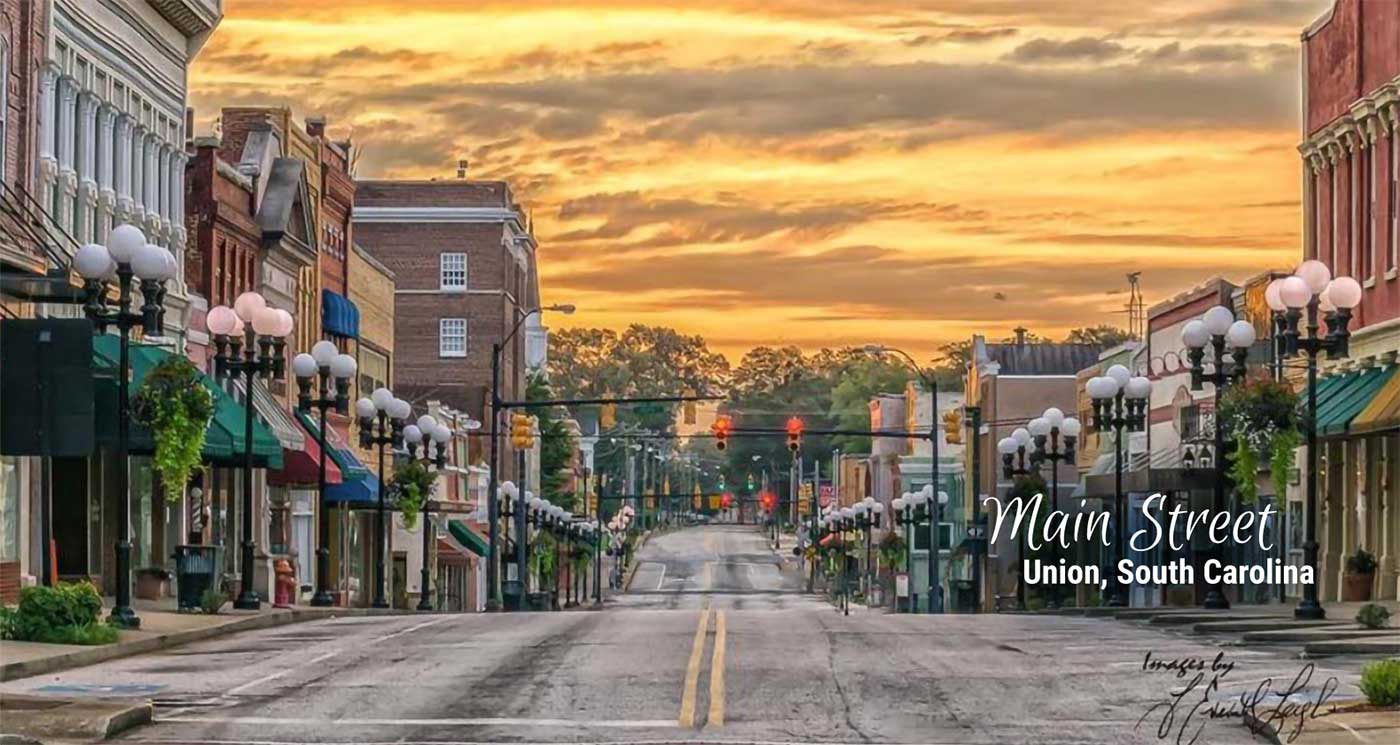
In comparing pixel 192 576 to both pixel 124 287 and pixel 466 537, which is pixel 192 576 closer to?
pixel 124 287

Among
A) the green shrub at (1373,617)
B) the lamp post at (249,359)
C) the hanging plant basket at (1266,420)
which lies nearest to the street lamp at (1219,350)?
the hanging plant basket at (1266,420)

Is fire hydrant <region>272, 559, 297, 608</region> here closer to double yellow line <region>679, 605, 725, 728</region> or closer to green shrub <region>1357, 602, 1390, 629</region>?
double yellow line <region>679, 605, 725, 728</region>

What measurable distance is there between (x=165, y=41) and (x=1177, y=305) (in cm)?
3146

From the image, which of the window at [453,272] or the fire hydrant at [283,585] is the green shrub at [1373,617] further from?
the window at [453,272]

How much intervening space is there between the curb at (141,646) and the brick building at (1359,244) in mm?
18831

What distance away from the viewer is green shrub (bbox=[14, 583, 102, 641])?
29.5m

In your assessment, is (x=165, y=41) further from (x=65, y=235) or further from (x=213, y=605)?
(x=213, y=605)

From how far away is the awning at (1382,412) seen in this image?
44234mm

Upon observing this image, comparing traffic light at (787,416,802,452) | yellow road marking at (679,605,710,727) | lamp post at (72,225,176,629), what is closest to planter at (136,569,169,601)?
lamp post at (72,225,176,629)

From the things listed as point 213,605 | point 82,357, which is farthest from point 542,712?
point 213,605

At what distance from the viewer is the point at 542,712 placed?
21.2 metres

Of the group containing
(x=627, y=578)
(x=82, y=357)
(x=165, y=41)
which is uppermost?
(x=165, y=41)

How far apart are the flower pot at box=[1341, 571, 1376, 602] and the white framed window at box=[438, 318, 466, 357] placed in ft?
250

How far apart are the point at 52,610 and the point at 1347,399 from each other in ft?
90.9
